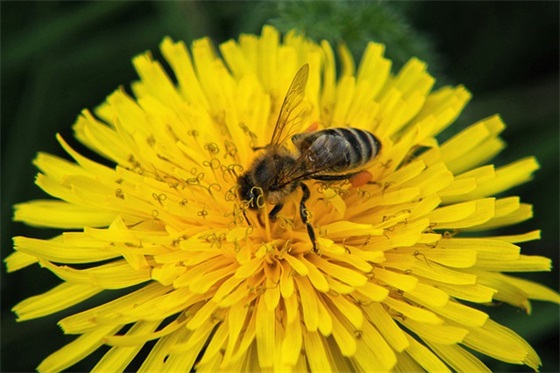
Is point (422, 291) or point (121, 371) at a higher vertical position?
point (121, 371)

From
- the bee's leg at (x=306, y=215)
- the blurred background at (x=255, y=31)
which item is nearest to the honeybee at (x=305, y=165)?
the bee's leg at (x=306, y=215)

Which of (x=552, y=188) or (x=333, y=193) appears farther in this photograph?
→ (x=552, y=188)

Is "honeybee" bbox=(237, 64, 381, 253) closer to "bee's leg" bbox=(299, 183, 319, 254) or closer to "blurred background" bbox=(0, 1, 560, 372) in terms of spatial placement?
"bee's leg" bbox=(299, 183, 319, 254)

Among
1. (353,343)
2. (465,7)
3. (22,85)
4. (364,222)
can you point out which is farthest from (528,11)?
(22,85)

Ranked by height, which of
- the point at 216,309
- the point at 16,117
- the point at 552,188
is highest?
the point at 16,117

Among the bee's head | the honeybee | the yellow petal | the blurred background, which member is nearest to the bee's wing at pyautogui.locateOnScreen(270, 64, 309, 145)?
the honeybee

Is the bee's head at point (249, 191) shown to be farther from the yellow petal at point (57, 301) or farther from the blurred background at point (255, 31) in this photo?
the blurred background at point (255, 31)

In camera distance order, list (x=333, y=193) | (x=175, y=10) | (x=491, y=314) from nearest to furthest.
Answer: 1. (x=333, y=193)
2. (x=491, y=314)
3. (x=175, y=10)

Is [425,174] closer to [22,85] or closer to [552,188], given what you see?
[552,188]
